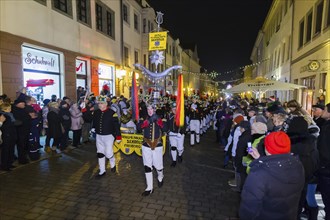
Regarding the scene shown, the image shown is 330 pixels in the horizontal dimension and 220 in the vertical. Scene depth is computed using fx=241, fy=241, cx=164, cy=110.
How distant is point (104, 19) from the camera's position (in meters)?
16.8

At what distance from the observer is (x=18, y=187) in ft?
18.4

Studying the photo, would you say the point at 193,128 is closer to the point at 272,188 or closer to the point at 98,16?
the point at 272,188

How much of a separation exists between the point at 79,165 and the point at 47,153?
6.10ft

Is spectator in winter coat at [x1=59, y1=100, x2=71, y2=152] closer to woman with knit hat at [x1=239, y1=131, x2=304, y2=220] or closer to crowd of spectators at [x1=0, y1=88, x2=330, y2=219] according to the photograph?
crowd of spectators at [x1=0, y1=88, x2=330, y2=219]

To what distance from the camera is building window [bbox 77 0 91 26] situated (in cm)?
1402

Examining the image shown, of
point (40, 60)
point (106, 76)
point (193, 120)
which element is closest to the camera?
point (193, 120)

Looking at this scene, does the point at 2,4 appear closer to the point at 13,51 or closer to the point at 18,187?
the point at 13,51

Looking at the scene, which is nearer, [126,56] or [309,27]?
[309,27]

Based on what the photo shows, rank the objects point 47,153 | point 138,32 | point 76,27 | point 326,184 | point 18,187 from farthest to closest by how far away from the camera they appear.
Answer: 1. point 138,32
2. point 76,27
3. point 47,153
4. point 18,187
5. point 326,184

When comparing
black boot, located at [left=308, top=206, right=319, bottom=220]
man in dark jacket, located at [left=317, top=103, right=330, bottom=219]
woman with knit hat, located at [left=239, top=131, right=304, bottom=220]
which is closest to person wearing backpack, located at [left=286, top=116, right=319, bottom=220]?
man in dark jacket, located at [left=317, top=103, right=330, bottom=219]

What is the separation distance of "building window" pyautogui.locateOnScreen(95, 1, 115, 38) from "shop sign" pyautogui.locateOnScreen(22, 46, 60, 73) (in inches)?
195

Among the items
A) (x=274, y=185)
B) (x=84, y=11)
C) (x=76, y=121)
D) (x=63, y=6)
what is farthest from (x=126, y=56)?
(x=274, y=185)

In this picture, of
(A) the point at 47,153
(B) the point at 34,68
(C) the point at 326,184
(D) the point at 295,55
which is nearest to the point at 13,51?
(B) the point at 34,68

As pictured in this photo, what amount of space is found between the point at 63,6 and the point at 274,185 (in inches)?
533
